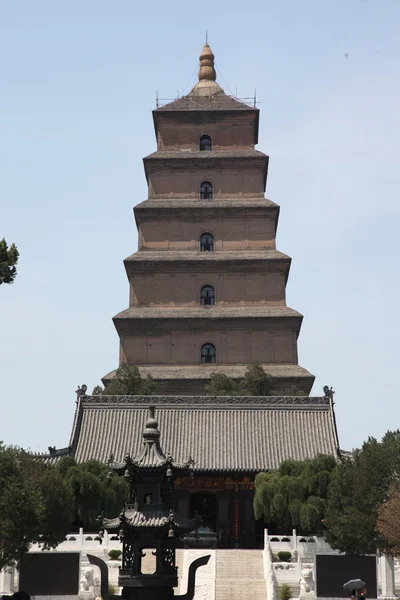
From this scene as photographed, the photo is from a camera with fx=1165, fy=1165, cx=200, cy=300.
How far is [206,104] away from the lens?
55750mm

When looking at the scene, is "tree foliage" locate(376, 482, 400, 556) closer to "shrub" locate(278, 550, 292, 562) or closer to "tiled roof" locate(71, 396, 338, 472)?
"shrub" locate(278, 550, 292, 562)

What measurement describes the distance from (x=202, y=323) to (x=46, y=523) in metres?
21.2

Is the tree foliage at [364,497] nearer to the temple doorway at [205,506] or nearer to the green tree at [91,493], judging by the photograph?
the green tree at [91,493]

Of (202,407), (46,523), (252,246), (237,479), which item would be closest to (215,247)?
(252,246)

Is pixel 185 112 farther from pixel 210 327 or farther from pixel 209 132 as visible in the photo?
pixel 210 327

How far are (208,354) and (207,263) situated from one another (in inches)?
167

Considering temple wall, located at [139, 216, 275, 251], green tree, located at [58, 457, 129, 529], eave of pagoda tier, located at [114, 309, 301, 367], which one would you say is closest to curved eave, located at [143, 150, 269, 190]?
temple wall, located at [139, 216, 275, 251]

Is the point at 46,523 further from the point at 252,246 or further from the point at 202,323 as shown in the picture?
the point at 252,246

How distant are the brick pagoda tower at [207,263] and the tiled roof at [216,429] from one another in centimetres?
407

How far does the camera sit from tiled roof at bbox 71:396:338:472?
42.2m

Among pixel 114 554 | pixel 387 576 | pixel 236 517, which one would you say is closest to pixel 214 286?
pixel 236 517

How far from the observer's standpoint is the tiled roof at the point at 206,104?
55.4 metres

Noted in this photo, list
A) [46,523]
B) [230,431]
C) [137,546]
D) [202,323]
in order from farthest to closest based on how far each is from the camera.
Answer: [202,323]
[230,431]
[46,523]
[137,546]

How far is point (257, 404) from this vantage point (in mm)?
44719
